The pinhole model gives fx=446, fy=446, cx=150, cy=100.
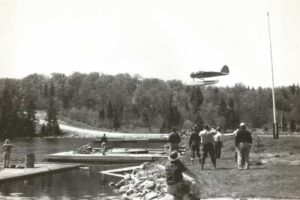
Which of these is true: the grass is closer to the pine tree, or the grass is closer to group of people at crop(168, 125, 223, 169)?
group of people at crop(168, 125, 223, 169)

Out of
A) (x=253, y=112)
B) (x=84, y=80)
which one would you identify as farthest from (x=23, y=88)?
(x=253, y=112)

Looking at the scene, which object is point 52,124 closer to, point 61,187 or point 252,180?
point 61,187

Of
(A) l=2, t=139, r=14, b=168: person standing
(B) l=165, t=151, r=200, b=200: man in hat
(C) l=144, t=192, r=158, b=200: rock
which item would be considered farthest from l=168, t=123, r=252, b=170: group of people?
(A) l=2, t=139, r=14, b=168: person standing

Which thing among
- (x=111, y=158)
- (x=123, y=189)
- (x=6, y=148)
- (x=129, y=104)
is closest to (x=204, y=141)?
(x=123, y=189)

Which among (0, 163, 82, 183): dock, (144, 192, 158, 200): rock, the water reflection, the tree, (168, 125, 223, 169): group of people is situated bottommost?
the water reflection

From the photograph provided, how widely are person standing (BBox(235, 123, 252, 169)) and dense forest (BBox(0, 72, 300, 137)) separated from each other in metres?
78.6

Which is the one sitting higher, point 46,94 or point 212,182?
point 46,94

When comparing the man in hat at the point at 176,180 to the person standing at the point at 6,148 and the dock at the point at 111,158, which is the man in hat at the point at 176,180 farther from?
the dock at the point at 111,158

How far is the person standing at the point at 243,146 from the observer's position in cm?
1927

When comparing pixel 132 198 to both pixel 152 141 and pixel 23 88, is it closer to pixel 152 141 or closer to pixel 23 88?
pixel 152 141

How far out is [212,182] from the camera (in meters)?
16.1

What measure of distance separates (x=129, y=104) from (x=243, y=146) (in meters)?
138

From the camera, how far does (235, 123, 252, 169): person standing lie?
19.3m

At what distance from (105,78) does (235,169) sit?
16371 centimetres
